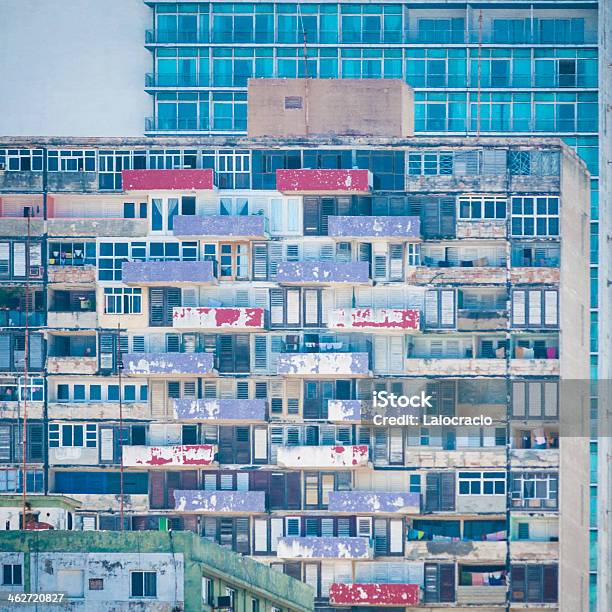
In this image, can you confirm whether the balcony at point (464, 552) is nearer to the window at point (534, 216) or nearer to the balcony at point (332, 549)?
the balcony at point (332, 549)

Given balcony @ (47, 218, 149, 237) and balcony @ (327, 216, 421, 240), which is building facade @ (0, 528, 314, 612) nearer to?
balcony @ (327, 216, 421, 240)

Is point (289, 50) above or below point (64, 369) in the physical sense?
above

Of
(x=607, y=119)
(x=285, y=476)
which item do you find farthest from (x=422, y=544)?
(x=607, y=119)

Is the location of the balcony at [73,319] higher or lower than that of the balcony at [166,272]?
lower

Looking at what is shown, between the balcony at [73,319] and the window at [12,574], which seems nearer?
the window at [12,574]

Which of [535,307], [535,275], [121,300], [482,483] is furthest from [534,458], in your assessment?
[121,300]

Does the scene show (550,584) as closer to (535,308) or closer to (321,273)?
(535,308)

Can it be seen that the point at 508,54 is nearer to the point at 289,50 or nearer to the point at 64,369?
the point at 289,50

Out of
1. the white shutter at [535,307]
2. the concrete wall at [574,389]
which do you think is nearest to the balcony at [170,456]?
the white shutter at [535,307]
